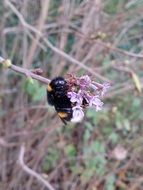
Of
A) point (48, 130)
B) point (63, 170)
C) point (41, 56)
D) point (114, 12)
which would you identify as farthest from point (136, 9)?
point (63, 170)

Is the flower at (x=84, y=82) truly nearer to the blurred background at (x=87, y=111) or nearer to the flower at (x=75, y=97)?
the flower at (x=75, y=97)

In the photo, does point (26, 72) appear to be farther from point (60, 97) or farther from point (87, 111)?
point (87, 111)

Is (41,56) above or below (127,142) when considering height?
above

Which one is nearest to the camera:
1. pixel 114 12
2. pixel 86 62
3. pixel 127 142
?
pixel 86 62

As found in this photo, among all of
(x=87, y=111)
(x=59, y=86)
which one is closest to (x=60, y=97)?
(x=59, y=86)

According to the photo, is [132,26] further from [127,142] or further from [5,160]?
[5,160]

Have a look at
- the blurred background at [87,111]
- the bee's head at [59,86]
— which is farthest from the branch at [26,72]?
the blurred background at [87,111]
